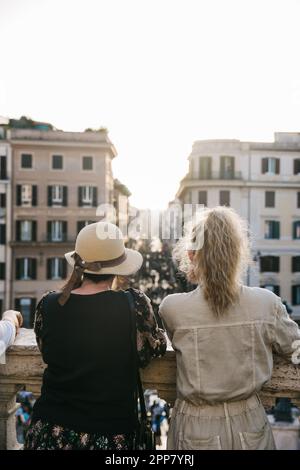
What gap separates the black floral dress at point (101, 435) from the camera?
1.92 m

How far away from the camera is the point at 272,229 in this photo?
3053cm

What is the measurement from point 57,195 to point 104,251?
89.2 ft

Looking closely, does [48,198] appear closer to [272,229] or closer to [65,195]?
[65,195]

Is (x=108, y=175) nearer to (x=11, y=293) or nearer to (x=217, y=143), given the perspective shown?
(x=217, y=143)

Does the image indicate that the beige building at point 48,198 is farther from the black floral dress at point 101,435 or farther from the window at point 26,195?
the black floral dress at point 101,435

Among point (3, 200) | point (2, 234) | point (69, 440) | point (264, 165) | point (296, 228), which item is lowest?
point (69, 440)

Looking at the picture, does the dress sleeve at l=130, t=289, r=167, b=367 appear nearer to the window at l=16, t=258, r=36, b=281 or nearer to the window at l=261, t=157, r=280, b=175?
the window at l=16, t=258, r=36, b=281

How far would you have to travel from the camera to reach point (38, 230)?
28.4 metres

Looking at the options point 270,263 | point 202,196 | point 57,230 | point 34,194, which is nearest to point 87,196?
point 57,230

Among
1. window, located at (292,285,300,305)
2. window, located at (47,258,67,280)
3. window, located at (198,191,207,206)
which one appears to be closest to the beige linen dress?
window, located at (47,258,67,280)

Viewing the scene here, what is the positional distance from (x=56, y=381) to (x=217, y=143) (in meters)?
29.5

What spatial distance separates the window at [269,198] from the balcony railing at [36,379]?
96.2 ft

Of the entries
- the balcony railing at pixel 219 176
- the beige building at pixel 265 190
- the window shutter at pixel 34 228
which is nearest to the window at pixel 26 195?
the window shutter at pixel 34 228

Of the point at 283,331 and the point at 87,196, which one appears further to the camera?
the point at 87,196
